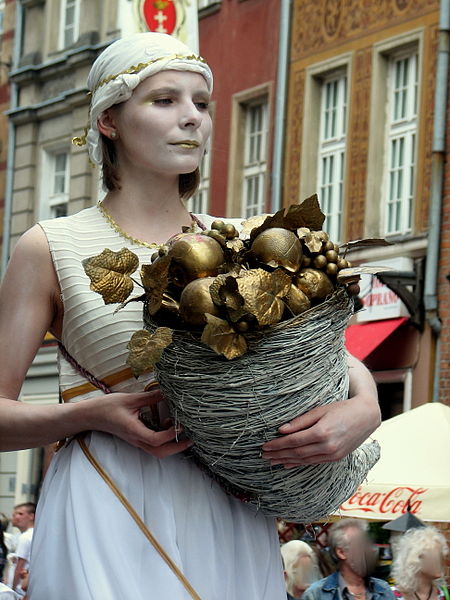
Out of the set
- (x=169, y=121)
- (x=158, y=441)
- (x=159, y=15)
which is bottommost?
(x=158, y=441)

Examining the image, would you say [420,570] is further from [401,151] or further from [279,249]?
[401,151]

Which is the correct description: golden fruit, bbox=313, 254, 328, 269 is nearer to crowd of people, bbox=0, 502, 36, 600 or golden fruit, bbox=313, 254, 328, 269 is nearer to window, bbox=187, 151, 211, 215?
crowd of people, bbox=0, 502, 36, 600

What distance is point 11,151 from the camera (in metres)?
26.6

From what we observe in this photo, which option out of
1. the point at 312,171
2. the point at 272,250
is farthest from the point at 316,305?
the point at 312,171

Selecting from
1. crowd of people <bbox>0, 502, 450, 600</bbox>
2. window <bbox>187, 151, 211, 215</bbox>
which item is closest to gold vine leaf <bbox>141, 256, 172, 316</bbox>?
crowd of people <bbox>0, 502, 450, 600</bbox>

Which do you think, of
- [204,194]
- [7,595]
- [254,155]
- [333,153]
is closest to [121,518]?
[7,595]

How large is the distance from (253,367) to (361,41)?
16.0 meters

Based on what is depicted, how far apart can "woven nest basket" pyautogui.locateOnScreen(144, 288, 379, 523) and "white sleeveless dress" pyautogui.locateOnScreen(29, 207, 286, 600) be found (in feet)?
0.44

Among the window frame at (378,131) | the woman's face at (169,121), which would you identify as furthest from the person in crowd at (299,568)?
the window frame at (378,131)

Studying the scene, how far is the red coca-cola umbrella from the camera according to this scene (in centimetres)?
964

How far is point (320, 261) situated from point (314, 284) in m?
0.04

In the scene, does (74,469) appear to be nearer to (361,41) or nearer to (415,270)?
(415,270)

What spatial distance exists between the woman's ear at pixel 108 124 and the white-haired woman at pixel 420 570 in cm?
572

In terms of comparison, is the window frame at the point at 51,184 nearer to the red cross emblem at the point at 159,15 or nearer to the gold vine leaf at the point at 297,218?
the red cross emblem at the point at 159,15
